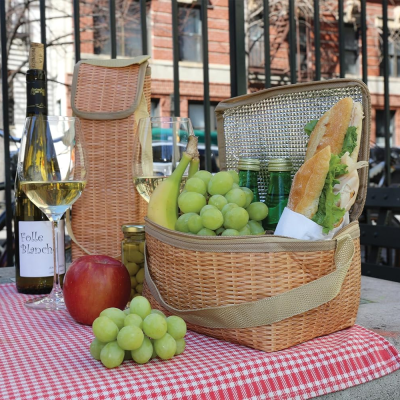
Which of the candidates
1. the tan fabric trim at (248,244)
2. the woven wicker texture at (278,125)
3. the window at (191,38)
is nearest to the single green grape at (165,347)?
the tan fabric trim at (248,244)

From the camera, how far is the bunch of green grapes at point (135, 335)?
0.56m

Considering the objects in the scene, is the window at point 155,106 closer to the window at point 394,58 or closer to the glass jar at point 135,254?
the window at point 394,58

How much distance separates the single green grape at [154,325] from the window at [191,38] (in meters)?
12.0

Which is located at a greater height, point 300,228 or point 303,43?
point 303,43

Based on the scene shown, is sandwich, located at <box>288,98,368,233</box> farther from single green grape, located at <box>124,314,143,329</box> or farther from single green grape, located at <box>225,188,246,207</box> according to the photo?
single green grape, located at <box>124,314,143,329</box>

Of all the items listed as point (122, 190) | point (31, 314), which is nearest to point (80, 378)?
point (31, 314)

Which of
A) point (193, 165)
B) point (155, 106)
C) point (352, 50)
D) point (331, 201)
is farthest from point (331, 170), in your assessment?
point (352, 50)

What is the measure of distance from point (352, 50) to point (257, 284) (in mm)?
14347

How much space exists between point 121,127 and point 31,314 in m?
0.43

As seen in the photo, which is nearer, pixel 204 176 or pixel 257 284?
pixel 257 284

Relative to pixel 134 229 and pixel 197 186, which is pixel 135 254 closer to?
pixel 134 229

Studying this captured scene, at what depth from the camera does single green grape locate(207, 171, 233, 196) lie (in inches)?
28.1

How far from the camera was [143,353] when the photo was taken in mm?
568

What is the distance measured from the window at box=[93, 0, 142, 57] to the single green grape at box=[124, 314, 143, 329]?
31.7 feet
